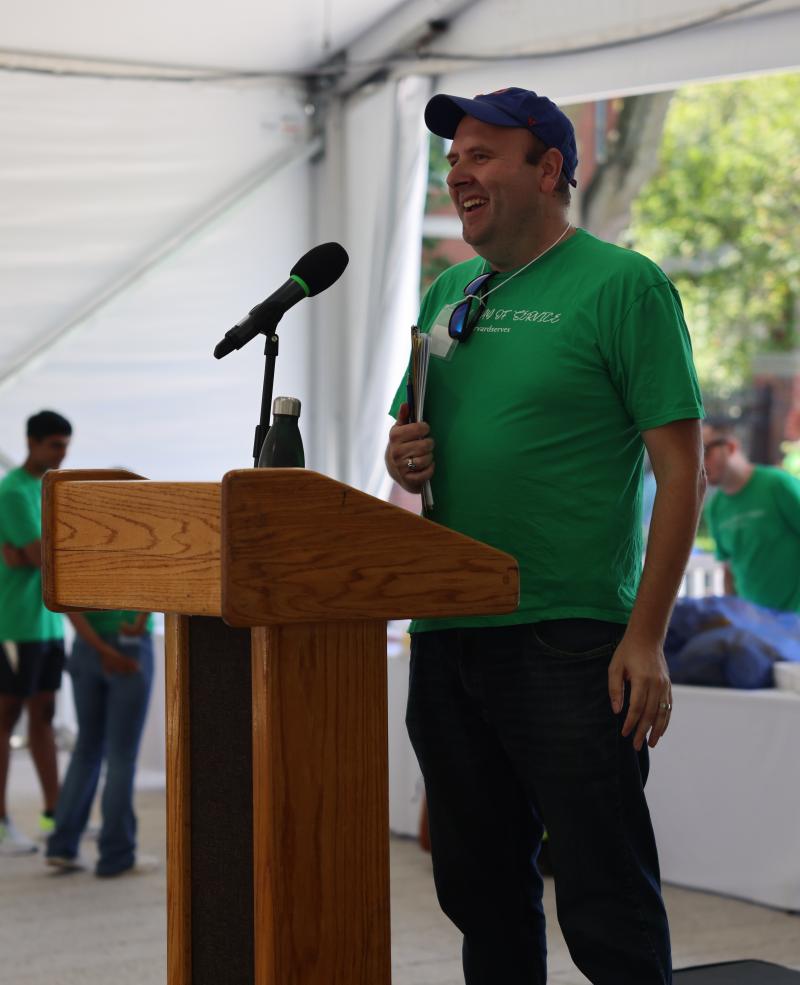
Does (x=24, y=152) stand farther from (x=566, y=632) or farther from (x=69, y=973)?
(x=566, y=632)

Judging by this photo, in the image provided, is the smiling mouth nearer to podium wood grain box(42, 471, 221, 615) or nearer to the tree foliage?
podium wood grain box(42, 471, 221, 615)

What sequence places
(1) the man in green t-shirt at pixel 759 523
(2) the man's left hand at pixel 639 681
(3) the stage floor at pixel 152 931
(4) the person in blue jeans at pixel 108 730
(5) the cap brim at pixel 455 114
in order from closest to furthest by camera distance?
1. (2) the man's left hand at pixel 639 681
2. (5) the cap brim at pixel 455 114
3. (3) the stage floor at pixel 152 931
4. (4) the person in blue jeans at pixel 108 730
5. (1) the man in green t-shirt at pixel 759 523

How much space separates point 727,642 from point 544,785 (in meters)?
2.61

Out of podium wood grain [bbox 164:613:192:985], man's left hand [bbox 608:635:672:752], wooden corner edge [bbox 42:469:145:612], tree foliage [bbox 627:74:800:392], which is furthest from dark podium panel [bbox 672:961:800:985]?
tree foliage [bbox 627:74:800:392]

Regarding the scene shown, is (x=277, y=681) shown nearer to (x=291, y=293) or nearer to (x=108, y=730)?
(x=291, y=293)

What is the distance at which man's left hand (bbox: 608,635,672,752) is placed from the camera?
1.89 m

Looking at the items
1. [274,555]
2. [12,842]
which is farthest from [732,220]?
[274,555]

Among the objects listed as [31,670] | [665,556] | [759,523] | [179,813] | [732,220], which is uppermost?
[732,220]

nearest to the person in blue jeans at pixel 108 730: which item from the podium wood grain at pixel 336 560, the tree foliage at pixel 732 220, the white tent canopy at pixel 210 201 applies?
the white tent canopy at pixel 210 201

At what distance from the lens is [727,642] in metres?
4.43

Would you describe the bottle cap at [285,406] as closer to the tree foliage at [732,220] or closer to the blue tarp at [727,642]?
the blue tarp at [727,642]

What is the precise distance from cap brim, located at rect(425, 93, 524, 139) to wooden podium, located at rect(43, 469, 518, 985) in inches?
25.2

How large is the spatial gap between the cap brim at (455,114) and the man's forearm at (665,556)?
56 centimetres

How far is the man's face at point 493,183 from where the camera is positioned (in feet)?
6.60
